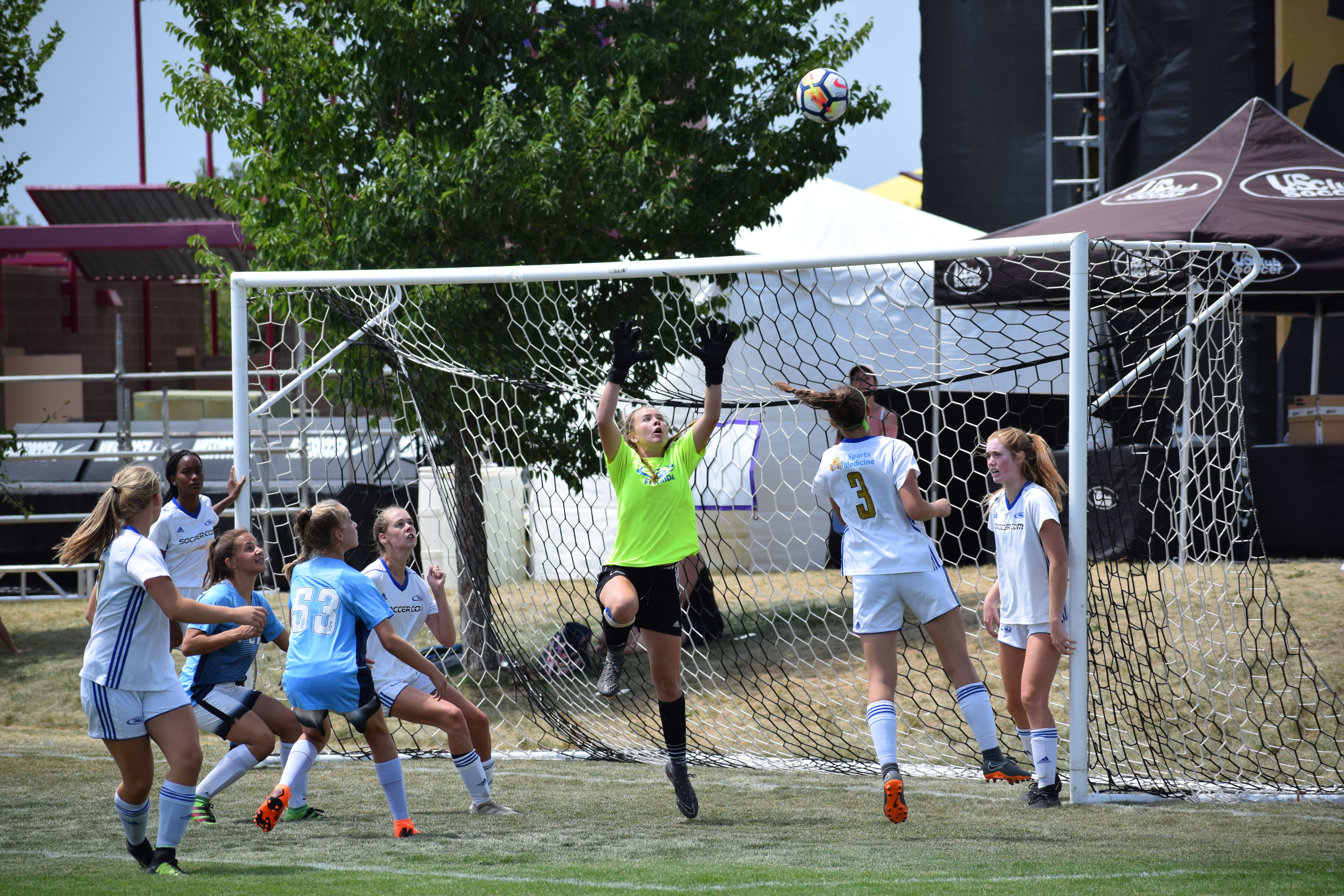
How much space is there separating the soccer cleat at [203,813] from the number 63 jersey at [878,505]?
303 centimetres

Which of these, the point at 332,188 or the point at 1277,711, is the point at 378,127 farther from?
the point at 1277,711

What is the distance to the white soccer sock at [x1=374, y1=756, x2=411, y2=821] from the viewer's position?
17.3ft

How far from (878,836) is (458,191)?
5406 mm

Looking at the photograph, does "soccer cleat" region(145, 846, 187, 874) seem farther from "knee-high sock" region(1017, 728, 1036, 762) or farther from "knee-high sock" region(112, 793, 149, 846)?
"knee-high sock" region(1017, 728, 1036, 762)

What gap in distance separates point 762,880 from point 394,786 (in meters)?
1.79

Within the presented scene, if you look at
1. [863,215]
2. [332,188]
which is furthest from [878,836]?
[863,215]

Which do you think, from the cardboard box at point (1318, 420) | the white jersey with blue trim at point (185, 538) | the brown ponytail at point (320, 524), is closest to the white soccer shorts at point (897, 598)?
the brown ponytail at point (320, 524)

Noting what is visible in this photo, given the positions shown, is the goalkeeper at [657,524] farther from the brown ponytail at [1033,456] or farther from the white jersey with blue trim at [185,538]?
the white jersey with blue trim at [185,538]

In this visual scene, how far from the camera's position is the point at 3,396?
2338 cm

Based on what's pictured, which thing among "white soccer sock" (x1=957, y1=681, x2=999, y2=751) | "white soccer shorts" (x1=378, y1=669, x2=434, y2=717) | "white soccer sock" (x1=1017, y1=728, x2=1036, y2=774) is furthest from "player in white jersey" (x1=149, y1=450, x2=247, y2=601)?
"white soccer sock" (x1=1017, y1=728, x2=1036, y2=774)

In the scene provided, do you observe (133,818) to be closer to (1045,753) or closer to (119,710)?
(119,710)

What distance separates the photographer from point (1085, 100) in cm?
1330

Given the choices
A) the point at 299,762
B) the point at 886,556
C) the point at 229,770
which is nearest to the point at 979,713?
the point at 886,556

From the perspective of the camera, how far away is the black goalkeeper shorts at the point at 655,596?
552 centimetres
